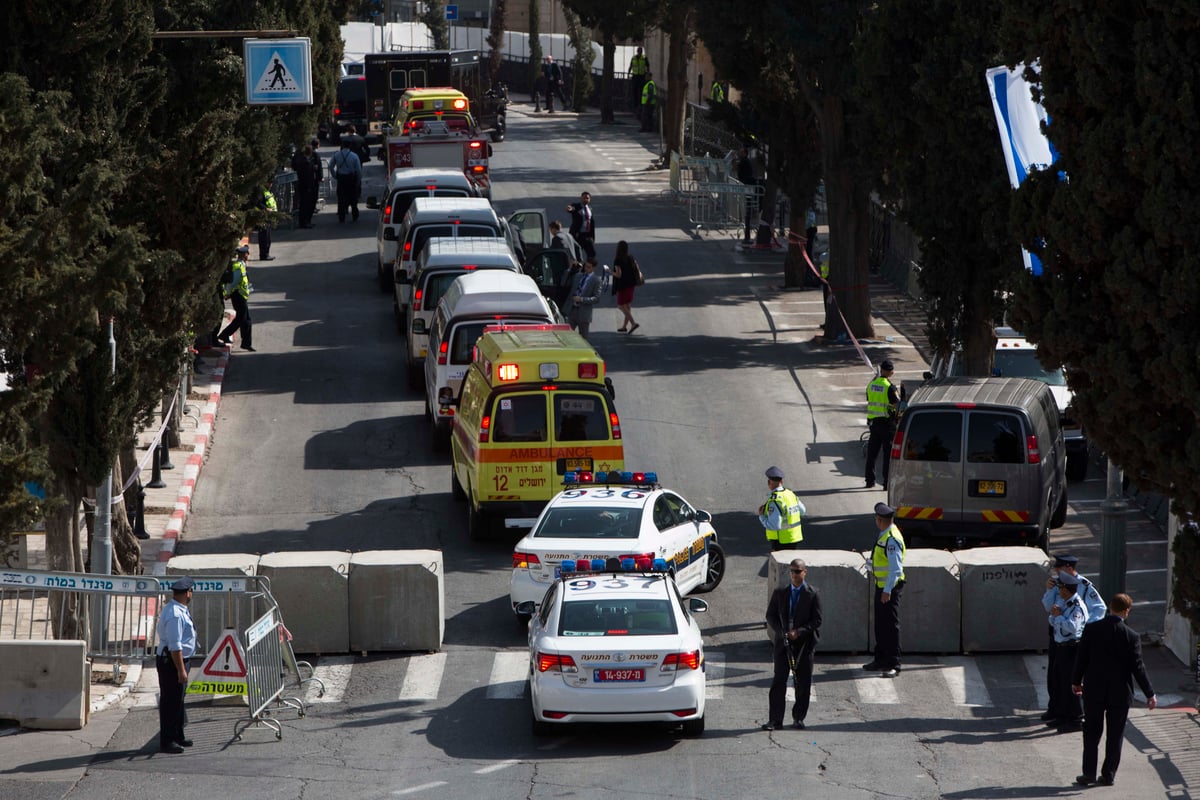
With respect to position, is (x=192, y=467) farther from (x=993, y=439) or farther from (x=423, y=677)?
(x=993, y=439)

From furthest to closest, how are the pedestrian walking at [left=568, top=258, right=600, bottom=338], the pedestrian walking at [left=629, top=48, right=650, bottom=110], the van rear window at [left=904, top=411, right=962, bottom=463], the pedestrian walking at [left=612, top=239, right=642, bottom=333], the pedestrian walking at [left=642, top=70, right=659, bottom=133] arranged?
the pedestrian walking at [left=629, top=48, right=650, bottom=110]
the pedestrian walking at [left=642, top=70, right=659, bottom=133]
the pedestrian walking at [left=612, top=239, right=642, bottom=333]
the pedestrian walking at [left=568, top=258, right=600, bottom=338]
the van rear window at [left=904, top=411, right=962, bottom=463]

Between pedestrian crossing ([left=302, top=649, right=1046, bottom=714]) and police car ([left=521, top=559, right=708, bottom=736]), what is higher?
police car ([left=521, top=559, right=708, bottom=736])

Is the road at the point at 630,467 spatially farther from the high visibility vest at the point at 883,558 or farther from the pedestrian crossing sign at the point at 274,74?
the pedestrian crossing sign at the point at 274,74

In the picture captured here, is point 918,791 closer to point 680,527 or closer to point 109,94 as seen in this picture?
point 680,527

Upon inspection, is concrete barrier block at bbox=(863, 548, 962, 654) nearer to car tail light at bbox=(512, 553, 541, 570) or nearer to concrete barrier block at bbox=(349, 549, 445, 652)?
car tail light at bbox=(512, 553, 541, 570)

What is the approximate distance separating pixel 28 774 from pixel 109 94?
654cm

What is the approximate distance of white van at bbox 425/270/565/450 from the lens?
23797 millimetres

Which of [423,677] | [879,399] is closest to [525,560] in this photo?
[423,677]

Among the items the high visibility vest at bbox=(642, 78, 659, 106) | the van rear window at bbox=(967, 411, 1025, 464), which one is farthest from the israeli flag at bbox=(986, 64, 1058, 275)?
the high visibility vest at bbox=(642, 78, 659, 106)

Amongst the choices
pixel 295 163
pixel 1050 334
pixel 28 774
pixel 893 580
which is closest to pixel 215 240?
pixel 28 774

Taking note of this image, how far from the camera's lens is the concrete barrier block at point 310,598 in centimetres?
1661

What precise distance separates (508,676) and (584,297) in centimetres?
1382

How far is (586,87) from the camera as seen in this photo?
71000mm

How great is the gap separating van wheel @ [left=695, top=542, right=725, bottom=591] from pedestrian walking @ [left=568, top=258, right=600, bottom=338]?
10.9 m
